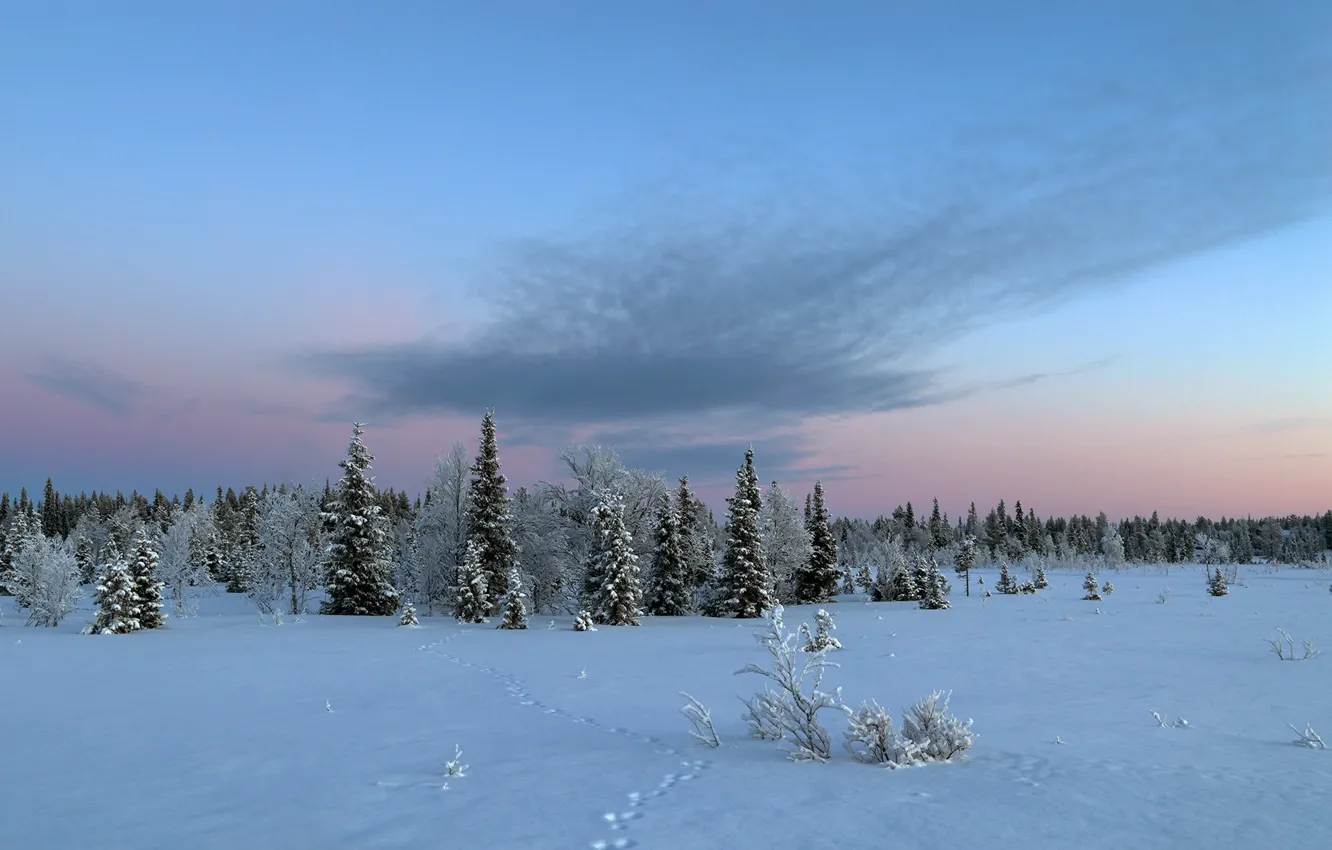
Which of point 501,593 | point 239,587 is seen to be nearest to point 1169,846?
point 501,593

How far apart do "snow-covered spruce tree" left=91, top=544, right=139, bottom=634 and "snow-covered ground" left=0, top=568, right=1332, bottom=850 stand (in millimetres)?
6456

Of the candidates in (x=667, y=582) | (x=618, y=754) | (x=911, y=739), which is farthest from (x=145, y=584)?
(x=911, y=739)

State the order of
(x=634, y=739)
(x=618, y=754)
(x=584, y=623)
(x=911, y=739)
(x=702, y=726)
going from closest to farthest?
(x=911, y=739), (x=618, y=754), (x=702, y=726), (x=634, y=739), (x=584, y=623)

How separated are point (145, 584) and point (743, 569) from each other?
→ 28128 millimetres

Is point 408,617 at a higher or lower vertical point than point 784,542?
lower

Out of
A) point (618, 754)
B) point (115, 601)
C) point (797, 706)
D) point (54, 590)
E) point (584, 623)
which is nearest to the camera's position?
point (618, 754)

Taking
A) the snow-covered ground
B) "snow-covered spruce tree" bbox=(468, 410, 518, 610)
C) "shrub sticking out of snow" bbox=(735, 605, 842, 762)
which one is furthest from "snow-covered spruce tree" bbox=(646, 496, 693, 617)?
"shrub sticking out of snow" bbox=(735, 605, 842, 762)

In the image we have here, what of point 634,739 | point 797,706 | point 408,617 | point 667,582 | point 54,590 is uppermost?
point 54,590

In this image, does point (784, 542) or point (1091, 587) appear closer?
point (1091, 587)

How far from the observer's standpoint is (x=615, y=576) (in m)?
34.2

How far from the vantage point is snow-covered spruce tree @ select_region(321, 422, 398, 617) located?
3822 centimetres

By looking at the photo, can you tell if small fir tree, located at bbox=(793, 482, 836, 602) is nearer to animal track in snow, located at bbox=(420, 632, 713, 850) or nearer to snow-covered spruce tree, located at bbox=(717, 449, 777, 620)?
snow-covered spruce tree, located at bbox=(717, 449, 777, 620)

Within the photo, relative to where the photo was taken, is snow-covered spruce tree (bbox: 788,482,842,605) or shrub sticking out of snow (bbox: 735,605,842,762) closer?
shrub sticking out of snow (bbox: 735,605,842,762)

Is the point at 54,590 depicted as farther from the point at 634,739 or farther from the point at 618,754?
the point at 618,754
